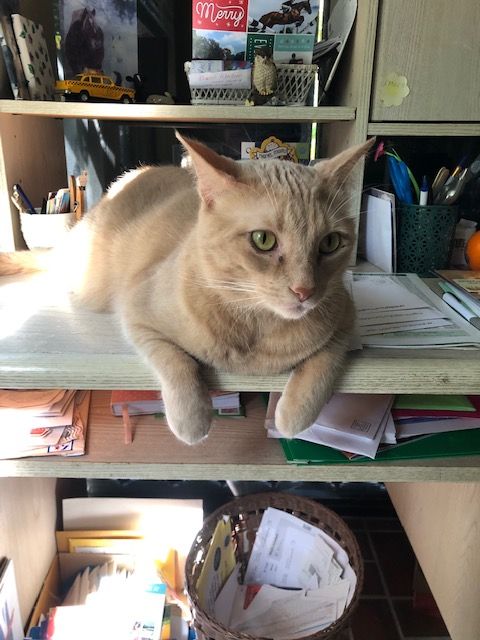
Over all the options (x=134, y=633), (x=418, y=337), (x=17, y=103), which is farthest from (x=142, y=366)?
(x=134, y=633)

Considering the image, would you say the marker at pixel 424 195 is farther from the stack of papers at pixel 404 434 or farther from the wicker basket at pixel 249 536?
the wicker basket at pixel 249 536

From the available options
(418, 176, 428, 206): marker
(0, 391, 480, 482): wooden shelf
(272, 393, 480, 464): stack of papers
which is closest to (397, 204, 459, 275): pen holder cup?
(418, 176, 428, 206): marker

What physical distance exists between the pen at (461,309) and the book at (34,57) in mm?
913

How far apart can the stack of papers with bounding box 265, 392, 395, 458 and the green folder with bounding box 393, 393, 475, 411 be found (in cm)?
2

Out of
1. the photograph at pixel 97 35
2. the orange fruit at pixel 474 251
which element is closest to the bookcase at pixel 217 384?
the photograph at pixel 97 35

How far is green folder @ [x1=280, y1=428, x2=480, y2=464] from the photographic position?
0.84 metres

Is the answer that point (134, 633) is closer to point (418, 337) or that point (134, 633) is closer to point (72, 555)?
point (72, 555)

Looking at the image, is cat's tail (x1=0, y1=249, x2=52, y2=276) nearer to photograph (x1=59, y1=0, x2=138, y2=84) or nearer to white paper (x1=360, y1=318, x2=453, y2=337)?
photograph (x1=59, y1=0, x2=138, y2=84)

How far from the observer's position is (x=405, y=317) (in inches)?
34.2

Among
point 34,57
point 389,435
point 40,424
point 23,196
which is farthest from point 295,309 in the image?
point 34,57

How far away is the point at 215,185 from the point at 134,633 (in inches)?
38.5

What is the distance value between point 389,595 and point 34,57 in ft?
5.14

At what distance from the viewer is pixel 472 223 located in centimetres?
121

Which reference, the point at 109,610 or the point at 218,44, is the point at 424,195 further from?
the point at 109,610
